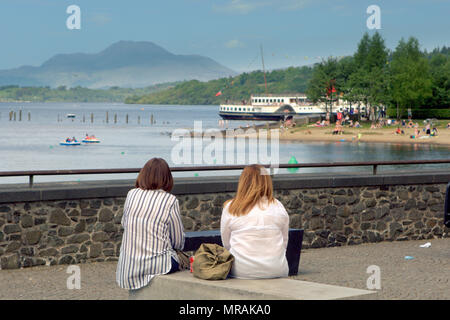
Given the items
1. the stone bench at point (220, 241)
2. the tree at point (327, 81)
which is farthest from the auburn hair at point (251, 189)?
the tree at point (327, 81)

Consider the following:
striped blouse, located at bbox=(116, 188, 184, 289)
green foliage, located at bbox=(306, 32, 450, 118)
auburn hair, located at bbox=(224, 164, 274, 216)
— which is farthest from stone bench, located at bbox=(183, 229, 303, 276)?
green foliage, located at bbox=(306, 32, 450, 118)

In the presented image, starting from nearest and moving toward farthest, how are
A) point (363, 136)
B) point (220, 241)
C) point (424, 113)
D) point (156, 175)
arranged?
point (156, 175), point (220, 241), point (363, 136), point (424, 113)

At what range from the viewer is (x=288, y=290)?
19.7 feet

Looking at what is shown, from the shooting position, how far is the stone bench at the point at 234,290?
19.2 ft

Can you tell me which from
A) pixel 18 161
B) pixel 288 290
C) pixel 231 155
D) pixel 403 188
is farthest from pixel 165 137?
pixel 288 290

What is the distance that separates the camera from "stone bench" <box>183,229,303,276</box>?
8.41 meters

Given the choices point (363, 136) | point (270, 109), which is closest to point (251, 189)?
point (363, 136)

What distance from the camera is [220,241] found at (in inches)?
340

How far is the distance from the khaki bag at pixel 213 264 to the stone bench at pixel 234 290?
0.06 m

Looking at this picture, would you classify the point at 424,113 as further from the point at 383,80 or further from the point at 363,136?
the point at 363,136

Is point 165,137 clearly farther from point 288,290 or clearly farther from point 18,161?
point 288,290

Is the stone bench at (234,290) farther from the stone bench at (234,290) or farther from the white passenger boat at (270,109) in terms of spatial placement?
the white passenger boat at (270,109)

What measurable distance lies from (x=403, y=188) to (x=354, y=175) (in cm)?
102

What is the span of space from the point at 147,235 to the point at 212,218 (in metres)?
5.51
